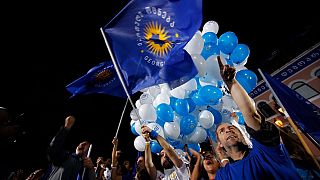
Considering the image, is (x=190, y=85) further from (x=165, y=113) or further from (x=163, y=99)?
(x=165, y=113)

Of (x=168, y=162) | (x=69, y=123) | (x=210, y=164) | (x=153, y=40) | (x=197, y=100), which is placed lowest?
(x=168, y=162)

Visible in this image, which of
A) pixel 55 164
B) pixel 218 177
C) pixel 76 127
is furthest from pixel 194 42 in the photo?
pixel 76 127

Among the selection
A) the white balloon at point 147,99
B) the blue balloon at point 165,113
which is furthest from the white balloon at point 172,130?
the white balloon at point 147,99

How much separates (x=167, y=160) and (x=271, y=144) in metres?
2.29

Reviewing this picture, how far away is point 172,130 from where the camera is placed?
382cm

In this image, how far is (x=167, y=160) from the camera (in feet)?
12.8

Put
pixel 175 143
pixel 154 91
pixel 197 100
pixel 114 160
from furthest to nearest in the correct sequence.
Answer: pixel 114 160 < pixel 154 91 < pixel 175 143 < pixel 197 100

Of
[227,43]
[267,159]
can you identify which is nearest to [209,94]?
[227,43]

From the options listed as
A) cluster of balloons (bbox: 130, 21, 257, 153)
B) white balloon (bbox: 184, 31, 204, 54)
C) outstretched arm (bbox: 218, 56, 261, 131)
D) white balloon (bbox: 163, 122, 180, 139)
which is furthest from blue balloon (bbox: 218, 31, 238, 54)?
outstretched arm (bbox: 218, 56, 261, 131)

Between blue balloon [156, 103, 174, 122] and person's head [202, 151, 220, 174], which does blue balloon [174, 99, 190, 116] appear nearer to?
blue balloon [156, 103, 174, 122]

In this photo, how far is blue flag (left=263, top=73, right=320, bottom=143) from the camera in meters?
2.81

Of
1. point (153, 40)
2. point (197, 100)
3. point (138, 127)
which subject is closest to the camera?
point (153, 40)

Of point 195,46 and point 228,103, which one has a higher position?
point 195,46

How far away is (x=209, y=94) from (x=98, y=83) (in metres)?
2.11
